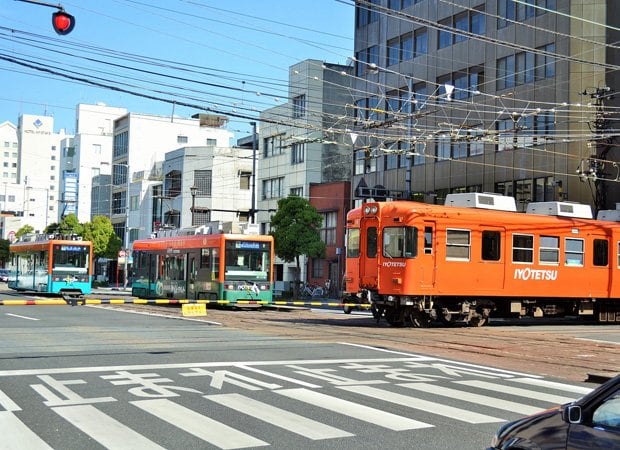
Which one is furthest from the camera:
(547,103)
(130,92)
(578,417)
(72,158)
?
(72,158)

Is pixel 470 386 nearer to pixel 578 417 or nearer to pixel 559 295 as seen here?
pixel 578 417

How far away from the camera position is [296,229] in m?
45.9

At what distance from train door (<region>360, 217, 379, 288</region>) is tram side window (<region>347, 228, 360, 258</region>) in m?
0.40

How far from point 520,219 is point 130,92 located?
12.7 m

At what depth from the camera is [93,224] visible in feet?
236

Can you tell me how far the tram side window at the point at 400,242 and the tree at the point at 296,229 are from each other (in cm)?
2371

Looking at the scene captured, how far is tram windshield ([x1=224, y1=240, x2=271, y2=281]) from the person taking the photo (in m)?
30.0

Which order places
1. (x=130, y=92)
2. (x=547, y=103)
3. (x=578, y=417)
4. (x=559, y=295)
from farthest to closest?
1. (x=547, y=103)
2. (x=559, y=295)
3. (x=130, y=92)
4. (x=578, y=417)

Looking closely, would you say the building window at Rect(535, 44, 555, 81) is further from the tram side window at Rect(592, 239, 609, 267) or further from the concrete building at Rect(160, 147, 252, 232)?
the concrete building at Rect(160, 147, 252, 232)

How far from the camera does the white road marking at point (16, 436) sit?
6863mm

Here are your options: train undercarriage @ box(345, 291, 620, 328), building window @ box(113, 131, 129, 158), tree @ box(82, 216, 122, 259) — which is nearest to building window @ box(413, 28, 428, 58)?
train undercarriage @ box(345, 291, 620, 328)

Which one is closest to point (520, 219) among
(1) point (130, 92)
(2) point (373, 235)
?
(2) point (373, 235)

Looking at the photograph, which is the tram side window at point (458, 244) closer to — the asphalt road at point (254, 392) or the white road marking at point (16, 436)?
the asphalt road at point (254, 392)

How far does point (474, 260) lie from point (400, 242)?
8.16 ft
